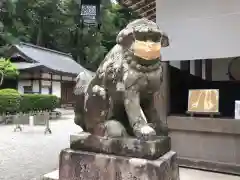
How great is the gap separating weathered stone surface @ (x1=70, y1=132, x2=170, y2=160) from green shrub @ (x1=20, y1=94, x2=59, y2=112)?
1274 cm

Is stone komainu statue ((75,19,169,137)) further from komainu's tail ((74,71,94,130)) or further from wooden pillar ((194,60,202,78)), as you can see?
wooden pillar ((194,60,202,78))

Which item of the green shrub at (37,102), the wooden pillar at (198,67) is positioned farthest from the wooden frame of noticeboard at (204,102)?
the green shrub at (37,102)

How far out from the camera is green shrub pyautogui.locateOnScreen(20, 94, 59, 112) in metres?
14.4

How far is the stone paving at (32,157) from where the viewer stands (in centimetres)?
425

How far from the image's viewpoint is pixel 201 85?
211 inches

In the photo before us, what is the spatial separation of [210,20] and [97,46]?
968 inches

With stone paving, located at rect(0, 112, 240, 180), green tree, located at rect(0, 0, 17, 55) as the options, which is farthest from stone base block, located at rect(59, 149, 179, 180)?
green tree, located at rect(0, 0, 17, 55)

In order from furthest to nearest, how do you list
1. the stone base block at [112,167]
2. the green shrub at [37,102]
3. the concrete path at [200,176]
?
the green shrub at [37,102], the concrete path at [200,176], the stone base block at [112,167]

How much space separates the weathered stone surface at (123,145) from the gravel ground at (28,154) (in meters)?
2.46

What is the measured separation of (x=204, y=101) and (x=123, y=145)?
9.24 feet

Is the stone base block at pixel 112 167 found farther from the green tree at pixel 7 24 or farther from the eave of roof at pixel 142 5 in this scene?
the green tree at pixel 7 24

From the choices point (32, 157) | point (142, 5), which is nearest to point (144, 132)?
point (142, 5)

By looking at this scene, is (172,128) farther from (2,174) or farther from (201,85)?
(2,174)

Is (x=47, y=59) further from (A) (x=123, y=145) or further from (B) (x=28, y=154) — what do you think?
(A) (x=123, y=145)
